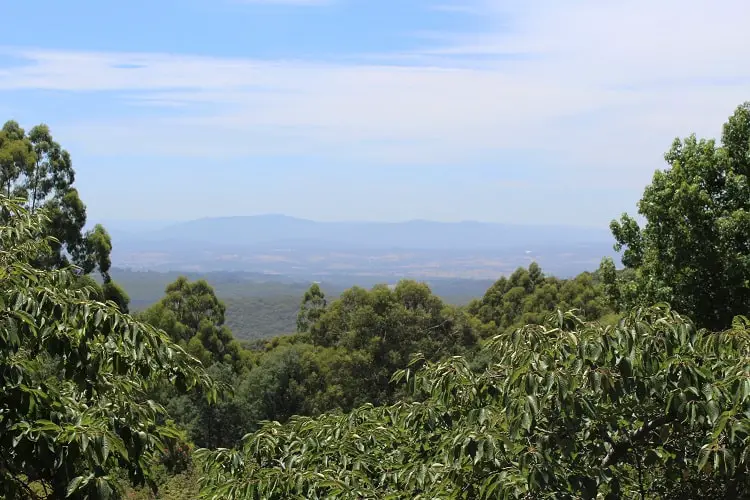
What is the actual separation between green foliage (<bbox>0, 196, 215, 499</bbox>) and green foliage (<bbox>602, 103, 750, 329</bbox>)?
36.4 ft

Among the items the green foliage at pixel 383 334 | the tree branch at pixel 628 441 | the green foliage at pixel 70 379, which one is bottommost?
the green foliage at pixel 383 334

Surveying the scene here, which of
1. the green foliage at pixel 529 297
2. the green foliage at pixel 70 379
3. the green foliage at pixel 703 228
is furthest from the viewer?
the green foliage at pixel 529 297

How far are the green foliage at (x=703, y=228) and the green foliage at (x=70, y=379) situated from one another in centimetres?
1109

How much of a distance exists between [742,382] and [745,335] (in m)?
0.88

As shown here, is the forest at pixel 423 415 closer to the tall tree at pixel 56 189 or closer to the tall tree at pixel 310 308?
the tall tree at pixel 56 189

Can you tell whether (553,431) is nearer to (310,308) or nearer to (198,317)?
(198,317)

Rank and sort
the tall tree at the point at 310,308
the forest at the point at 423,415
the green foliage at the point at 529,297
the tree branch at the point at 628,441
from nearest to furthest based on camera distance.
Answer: the forest at the point at 423,415 < the tree branch at the point at 628,441 < the tall tree at the point at 310,308 < the green foliage at the point at 529,297

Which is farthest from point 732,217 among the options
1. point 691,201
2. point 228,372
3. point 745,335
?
point 228,372

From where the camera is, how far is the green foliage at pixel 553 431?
316 cm

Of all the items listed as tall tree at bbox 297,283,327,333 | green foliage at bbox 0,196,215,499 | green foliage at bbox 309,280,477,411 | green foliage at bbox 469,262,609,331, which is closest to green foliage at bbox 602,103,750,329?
green foliage at bbox 0,196,215,499

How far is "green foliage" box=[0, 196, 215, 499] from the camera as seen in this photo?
2.94 meters

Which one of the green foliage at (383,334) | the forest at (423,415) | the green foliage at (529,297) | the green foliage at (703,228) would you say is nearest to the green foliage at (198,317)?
the green foliage at (383,334)

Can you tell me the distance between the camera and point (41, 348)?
3.52 meters

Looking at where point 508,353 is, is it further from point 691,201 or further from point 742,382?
point 691,201
